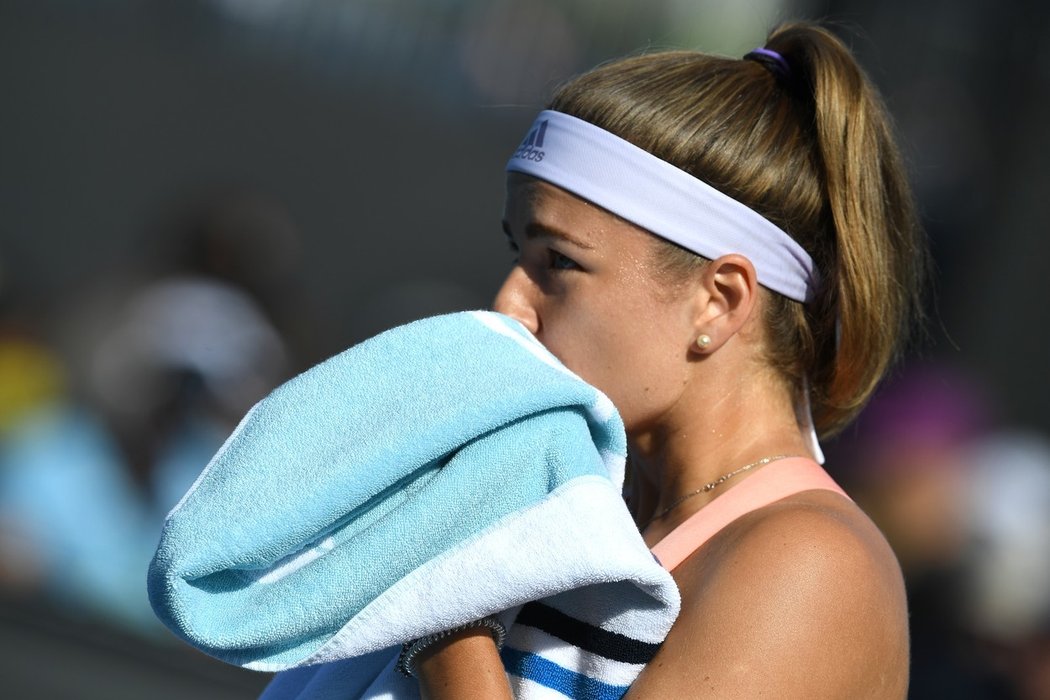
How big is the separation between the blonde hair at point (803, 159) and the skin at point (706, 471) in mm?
68

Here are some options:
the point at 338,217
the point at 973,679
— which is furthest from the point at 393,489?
the point at 338,217

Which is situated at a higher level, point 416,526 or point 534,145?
point 534,145

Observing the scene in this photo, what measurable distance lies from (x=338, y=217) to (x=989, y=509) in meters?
3.65

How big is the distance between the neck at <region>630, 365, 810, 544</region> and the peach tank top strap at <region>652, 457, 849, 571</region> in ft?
0.17

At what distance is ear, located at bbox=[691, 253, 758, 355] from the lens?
190 cm

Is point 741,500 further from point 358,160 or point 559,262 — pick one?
point 358,160

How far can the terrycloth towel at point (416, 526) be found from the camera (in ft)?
5.01

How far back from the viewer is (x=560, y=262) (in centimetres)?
192

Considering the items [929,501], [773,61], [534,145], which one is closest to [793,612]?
[534,145]

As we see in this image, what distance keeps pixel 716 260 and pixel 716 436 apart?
26 cm

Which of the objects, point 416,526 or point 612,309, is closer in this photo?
point 416,526

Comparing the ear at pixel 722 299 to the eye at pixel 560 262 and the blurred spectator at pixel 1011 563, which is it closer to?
the eye at pixel 560 262

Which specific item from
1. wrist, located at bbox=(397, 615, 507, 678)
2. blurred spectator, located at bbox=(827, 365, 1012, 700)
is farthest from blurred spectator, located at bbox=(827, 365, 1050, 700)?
wrist, located at bbox=(397, 615, 507, 678)

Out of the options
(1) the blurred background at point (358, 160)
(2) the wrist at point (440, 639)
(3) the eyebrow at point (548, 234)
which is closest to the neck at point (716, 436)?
(3) the eyebrow at point (548, 234)
